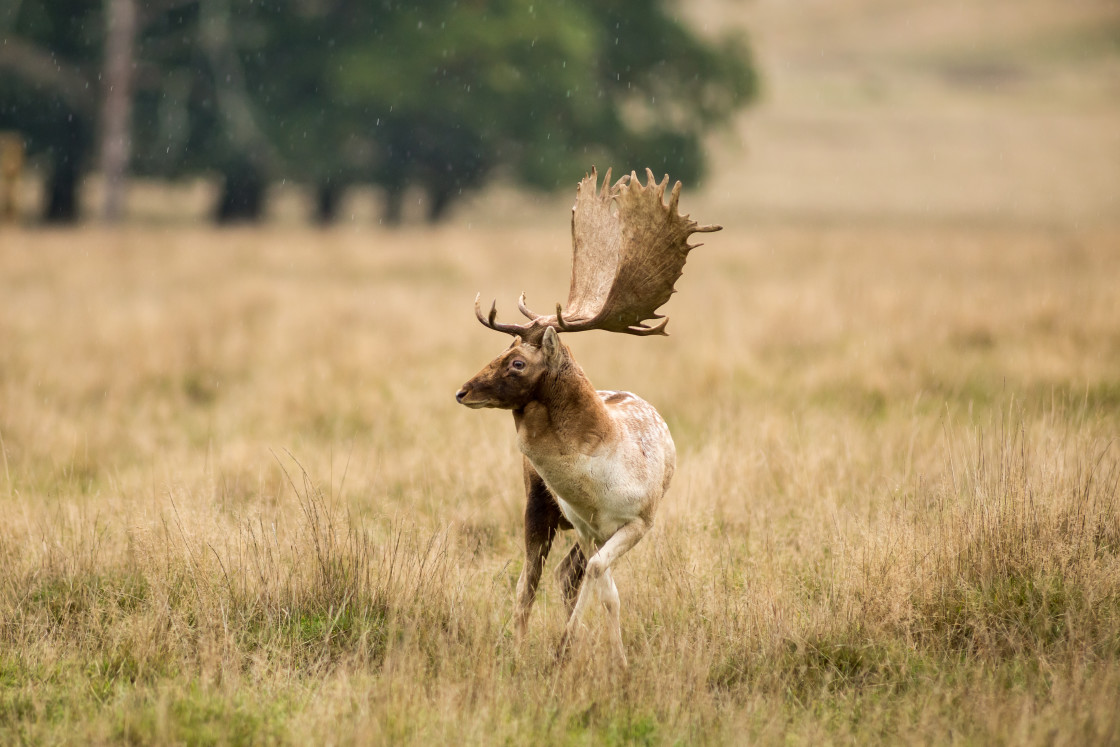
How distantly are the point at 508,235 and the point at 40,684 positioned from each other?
20916 mm

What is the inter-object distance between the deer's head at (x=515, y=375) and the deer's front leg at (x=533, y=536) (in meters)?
0.42

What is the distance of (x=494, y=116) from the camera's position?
94.3ft

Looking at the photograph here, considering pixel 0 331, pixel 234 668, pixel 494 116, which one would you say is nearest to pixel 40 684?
pixel 234 668

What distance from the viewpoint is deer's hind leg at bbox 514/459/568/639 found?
4.48 meters

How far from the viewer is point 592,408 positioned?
14.1 ft

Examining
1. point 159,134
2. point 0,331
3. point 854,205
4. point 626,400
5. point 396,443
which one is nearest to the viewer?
point 626,400

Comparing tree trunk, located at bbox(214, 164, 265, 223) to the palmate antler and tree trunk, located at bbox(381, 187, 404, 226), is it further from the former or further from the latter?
the palmate antler

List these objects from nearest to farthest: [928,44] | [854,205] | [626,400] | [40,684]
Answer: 1. [40,684]
2. [626,400]
3. [854,205]
4. [928,44]

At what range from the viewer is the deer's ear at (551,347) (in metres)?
4.19

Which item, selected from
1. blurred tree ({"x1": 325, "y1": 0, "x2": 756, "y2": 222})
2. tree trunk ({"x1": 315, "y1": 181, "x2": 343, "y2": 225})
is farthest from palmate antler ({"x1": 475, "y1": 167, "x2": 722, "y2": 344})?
tree trunk ({"x1": 315, "y1": 181, "x2": 343, "y2": 225})

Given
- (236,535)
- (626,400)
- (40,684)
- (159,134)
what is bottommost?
(40,684)

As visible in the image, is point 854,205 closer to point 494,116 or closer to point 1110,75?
point 494,116

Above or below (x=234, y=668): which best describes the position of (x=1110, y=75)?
above

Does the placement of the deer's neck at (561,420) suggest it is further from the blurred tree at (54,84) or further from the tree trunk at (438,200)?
the tree trunk at (438,200)
